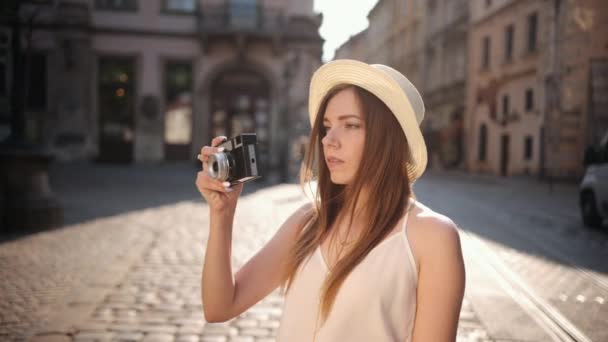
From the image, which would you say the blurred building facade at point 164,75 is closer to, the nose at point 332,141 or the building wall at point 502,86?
the building wall at point 502,86

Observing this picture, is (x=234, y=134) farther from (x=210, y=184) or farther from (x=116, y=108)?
(x=116, y=108)

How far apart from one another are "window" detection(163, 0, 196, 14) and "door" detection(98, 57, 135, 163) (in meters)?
2.82

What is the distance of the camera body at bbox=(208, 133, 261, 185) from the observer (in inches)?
64.8

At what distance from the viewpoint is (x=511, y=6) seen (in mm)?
26906

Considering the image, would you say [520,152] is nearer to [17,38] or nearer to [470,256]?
[470,256]

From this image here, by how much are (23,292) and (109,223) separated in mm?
3917

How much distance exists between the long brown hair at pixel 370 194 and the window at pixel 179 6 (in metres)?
24.0

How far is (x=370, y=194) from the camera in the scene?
173 cm

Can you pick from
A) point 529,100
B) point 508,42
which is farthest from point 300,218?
point 508,42

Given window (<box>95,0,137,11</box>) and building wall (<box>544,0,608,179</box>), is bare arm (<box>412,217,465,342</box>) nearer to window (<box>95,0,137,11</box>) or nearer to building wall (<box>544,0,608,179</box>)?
building wall (<box>544,0,608,179</box>)

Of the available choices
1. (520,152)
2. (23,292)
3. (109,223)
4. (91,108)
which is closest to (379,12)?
(520,152)

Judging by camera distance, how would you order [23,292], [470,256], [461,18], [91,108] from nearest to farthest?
[23,292], [470,256], [91,108], [461,18]

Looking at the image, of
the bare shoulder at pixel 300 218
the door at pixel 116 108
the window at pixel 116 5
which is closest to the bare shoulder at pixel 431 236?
the bare shoulder at pixel 300 218

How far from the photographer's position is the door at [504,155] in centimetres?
2758
